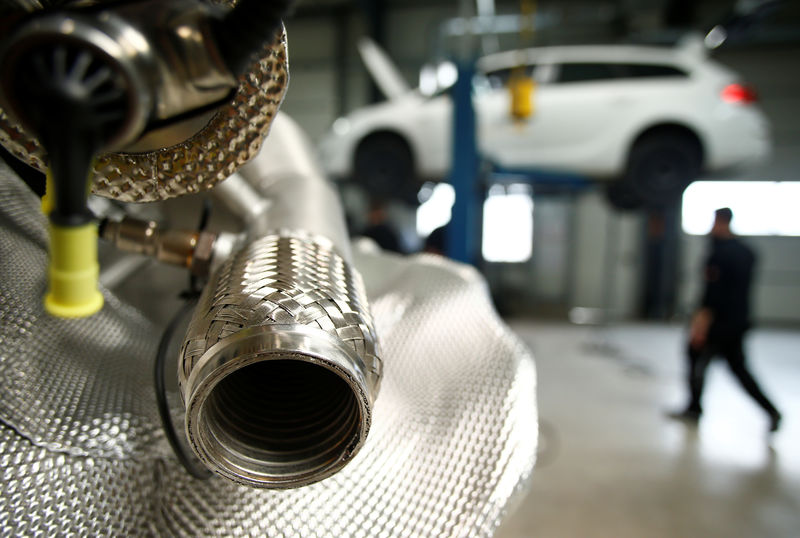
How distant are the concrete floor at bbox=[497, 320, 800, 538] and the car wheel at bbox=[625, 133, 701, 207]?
4.35 feet

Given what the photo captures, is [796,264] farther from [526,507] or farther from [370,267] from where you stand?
[370,267]

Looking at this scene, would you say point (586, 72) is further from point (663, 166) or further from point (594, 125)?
point (663, 166)

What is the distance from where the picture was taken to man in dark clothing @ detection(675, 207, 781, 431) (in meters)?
2.73

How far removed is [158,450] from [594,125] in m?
3.43

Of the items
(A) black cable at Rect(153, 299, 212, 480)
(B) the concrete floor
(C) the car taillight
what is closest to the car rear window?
(C) the car taillight

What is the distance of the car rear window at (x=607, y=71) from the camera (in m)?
3.45

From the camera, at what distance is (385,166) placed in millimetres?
3744

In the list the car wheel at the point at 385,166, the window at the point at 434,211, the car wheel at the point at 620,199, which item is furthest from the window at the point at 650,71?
the window at the point at 434,211

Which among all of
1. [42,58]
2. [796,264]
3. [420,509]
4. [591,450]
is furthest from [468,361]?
[796,264]

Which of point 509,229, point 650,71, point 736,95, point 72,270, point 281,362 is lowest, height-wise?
point 509,229

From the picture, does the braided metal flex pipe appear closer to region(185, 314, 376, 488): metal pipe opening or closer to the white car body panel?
region(185, 314, 376, 488): metal pipe opening

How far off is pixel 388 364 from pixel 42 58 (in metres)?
0.60

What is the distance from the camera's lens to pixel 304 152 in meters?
0.87

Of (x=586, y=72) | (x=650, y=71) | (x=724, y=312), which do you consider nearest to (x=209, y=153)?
(x=724, y=312)
